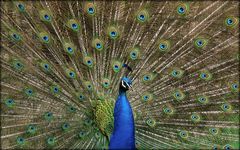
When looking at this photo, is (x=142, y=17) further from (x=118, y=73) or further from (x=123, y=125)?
(x=123, y=125)

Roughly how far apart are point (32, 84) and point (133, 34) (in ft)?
3.09

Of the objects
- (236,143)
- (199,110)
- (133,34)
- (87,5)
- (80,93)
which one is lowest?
(236,143)

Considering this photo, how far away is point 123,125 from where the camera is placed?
8.07 feet

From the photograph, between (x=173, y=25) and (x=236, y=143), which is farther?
(x=236, y=143)

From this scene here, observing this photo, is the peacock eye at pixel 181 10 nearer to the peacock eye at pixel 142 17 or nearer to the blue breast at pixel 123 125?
the peacock eye at pixel 142 17

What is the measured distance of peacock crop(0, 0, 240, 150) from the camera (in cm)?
261

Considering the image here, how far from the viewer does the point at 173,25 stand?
2.66 m

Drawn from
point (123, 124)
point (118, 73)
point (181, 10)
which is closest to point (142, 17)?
point (181, 10)

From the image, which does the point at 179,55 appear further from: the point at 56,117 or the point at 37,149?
the point at 37,149

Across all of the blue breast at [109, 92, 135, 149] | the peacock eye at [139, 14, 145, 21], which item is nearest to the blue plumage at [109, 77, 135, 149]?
the blue breast at [109, 92, 135, 149]

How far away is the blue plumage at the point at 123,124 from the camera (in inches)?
95.4

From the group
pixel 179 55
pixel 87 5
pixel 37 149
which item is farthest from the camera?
pixel 37 149

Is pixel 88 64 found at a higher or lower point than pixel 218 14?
lower

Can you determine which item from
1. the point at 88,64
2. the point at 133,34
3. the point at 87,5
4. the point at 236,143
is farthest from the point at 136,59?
the point at 236,143
